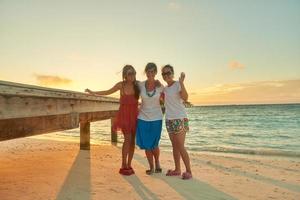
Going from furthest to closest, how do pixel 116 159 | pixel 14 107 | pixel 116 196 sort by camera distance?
1. pixel 116 159
2. pixel 116 196
3. pixel 14 107

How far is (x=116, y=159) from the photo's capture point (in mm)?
7738

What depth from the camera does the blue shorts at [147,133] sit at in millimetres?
5625

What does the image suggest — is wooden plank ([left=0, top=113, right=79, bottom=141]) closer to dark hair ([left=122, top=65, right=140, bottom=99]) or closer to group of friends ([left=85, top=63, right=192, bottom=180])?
group of friends ([left=85, top=63, right=192, bottom=180])

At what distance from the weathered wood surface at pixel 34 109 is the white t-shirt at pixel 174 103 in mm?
1519

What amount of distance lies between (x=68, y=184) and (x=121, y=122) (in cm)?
142

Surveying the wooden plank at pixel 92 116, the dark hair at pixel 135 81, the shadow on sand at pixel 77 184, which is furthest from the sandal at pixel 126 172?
the wooden plank at pixel 92 116

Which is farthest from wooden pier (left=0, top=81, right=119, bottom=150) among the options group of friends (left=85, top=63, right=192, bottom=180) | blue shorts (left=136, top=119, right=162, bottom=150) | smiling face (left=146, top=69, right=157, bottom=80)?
smiling face (left=146, top=69, right=157, bottom=80)

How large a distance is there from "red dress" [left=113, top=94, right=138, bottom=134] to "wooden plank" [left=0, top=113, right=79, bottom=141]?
0.79m

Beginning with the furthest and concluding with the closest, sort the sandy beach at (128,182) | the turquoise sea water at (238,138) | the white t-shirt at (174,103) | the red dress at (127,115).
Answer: the turquoise sea water at (238,138) → the red dress at (127,115) → the white t-shirt at (174,103) → the sandy beach at (128,182)

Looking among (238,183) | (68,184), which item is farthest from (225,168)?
(68,184)

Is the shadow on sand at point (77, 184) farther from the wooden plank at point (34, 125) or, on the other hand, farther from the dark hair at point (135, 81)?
the dark hair at point (135, 81)

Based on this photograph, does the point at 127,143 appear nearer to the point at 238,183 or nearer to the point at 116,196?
the point at 116,196

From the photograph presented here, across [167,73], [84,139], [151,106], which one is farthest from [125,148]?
[84,139]

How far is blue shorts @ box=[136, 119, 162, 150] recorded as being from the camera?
562cm
